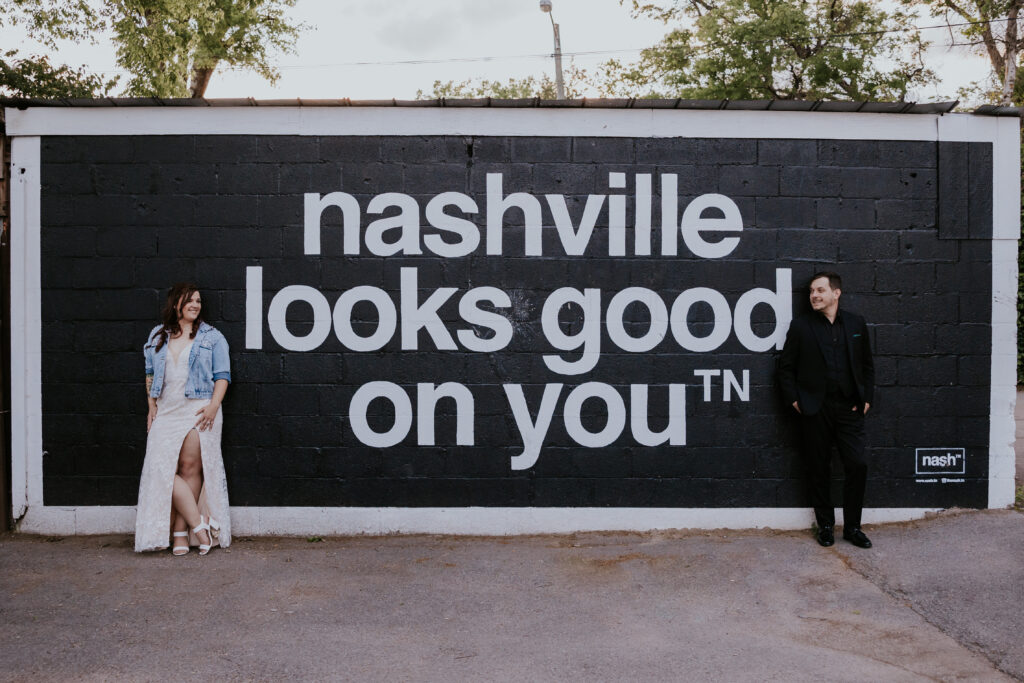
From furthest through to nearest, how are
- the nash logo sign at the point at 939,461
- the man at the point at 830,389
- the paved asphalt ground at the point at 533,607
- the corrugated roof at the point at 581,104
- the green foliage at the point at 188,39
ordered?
the green foliage at the point at 188,39
the nash logo sign at the point at 939,461
the corrugated roof at the point at 581,104
the man at the point at 830,389
the paved asphalt ground at the point at 533,607

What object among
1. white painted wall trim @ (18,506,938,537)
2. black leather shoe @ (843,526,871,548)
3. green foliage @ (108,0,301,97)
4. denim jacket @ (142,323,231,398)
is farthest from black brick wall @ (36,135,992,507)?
green foliage @ (108,0,301,97)

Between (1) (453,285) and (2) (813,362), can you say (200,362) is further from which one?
(2) (813,362)

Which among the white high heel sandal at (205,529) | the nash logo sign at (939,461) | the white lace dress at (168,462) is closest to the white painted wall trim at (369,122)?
the white lace dress at (168,462)

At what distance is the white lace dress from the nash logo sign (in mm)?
5161

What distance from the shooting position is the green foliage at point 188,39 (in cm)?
1691

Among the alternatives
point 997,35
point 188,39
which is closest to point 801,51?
point 997,35

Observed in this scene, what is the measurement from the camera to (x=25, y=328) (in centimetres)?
568

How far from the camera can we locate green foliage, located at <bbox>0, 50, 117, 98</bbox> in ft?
41.5

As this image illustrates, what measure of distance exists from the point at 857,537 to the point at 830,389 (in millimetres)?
1041

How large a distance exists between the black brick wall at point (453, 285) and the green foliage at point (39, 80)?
339 inches

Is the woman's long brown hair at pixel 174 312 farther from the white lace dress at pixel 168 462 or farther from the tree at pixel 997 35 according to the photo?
the tree at pixel 997 35

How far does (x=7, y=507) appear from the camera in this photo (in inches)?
224

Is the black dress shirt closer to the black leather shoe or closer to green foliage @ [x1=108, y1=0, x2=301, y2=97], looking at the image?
the black leather shoe

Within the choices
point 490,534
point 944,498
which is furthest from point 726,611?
point 944,498
